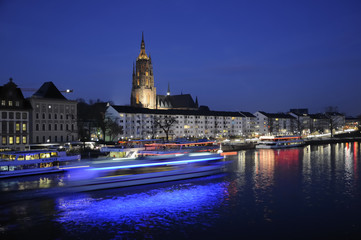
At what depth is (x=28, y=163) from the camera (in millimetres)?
43500

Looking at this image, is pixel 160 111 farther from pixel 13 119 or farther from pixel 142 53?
pixel 13 119

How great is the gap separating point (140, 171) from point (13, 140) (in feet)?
128

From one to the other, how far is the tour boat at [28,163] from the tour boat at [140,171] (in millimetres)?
11436

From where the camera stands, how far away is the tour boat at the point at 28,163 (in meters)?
41.5

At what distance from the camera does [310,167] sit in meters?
48.8

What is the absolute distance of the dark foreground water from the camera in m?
21.4

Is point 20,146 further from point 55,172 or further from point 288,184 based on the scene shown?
point 288,184

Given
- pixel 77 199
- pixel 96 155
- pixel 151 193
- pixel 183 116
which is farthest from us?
pixel 183 116

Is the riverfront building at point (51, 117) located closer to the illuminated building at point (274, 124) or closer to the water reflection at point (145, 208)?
the water reflection at point (145, 208)

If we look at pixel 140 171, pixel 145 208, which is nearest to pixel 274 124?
pixel 140 171

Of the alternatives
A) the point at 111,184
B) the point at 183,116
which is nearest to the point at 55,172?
the point at 111,184

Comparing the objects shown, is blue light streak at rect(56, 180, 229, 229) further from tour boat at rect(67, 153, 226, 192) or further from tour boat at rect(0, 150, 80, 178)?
tour boat at rect(0, 150, 80, 178)

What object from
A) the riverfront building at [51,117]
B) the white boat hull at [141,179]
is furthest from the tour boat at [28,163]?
the riverfront building at [51,117]

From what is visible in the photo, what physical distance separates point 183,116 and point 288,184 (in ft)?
342
